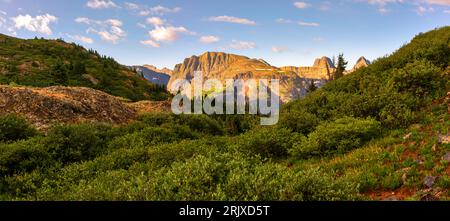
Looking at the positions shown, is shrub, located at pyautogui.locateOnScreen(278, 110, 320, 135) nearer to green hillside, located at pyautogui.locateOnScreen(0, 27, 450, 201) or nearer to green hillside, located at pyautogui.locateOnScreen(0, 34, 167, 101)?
green hillside, located at pyautogui.locateOnScreen(0, 27, 450, 201)

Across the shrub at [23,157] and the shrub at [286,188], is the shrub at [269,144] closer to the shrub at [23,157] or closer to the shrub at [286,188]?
the shrub at [23,157]

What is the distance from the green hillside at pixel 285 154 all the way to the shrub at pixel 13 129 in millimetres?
74

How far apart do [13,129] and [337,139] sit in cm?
2209

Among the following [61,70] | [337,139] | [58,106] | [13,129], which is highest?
[61,70]

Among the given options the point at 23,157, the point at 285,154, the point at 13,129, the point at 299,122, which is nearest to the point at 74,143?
the point at 23,157

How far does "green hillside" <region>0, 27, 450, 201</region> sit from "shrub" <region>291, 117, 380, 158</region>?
6 centimetres

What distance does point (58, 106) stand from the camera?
→ 1171 inches

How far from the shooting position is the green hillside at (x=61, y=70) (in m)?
63.2
